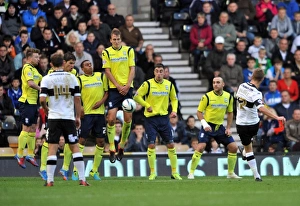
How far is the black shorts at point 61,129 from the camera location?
1748 cm

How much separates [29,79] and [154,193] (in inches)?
218

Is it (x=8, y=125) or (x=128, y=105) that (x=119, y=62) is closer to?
(x=128, y=105)

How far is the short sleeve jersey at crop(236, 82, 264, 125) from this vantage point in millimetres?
19109

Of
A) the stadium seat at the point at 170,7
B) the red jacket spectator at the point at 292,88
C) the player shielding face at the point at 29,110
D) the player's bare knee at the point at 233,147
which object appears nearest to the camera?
the player shielding face at the point at 29,110

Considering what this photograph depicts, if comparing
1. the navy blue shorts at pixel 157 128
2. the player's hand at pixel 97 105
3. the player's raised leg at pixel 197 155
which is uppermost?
the player's hand at pixel 97 105

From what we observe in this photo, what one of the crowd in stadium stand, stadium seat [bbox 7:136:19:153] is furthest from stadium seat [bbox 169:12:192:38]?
stadium seat [bbox 7:136:19:153]

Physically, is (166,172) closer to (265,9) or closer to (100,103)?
(100,103)

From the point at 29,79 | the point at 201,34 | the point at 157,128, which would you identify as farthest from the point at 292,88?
the point at 29,79

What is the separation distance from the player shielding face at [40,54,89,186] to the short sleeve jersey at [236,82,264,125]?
358 cm

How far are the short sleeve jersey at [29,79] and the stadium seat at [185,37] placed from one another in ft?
34.0

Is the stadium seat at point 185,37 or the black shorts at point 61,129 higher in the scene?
the stadium seat at point 185,37

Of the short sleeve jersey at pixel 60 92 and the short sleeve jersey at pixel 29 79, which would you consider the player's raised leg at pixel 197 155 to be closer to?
the short sleeve jersey at pixel 29 79

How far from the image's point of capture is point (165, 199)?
1497 cm

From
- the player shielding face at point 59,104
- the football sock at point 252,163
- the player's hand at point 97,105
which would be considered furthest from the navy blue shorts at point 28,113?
the football sock at point 252,163
